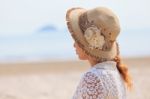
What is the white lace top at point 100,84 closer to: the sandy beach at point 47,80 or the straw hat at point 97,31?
the straw hat at point 97,31

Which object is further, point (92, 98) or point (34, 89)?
point (34, 89)

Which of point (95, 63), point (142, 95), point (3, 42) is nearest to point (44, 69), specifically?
point (142, 95)

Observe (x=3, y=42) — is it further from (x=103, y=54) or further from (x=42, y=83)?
(x=103, y=54)

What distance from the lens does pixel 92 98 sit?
89.0 inches

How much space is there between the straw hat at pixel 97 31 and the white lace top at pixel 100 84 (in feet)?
0.21

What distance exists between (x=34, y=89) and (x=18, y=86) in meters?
0.55

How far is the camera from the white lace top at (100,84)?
2.26m

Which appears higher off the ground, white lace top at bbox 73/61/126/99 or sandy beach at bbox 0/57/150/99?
sandy beach at bbox 0/57/150/99

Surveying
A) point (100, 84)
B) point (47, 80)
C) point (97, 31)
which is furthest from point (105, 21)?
point (47, 80)

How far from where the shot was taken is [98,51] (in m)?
2.34

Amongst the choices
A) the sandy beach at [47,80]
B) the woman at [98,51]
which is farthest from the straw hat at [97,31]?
the sandy beach at [47,80]

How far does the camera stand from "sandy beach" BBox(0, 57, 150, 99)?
6.98 meters

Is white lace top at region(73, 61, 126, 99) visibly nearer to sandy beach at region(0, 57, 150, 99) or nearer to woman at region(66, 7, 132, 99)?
woman at region(66, 7, 132, 99)

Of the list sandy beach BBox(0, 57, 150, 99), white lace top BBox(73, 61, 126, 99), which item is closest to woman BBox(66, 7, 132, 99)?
white lace top BBox(73, 61, 126, 99)
